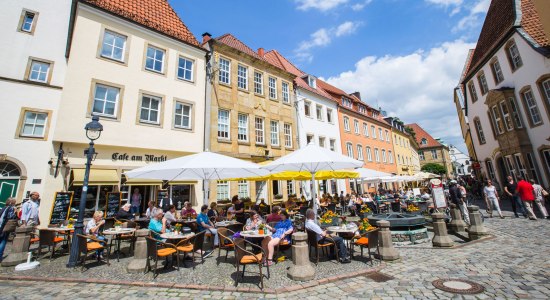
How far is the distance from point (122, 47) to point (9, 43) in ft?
16.1

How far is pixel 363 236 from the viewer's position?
271 inches

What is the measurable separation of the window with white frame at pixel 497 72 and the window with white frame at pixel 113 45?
25.1 metres

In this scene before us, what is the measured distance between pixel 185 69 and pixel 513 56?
71.3 feet

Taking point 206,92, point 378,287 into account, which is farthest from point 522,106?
point 206,92

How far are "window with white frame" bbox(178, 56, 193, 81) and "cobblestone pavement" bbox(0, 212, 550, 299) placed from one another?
1251 cm

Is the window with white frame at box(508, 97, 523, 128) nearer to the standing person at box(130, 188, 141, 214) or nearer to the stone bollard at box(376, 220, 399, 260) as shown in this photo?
the stone bollard at box(376, 220, 399, 260)

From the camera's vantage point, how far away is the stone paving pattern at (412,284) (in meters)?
4.41

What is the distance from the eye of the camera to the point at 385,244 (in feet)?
21.7

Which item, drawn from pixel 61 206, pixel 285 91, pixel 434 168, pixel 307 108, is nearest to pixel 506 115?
pixel 307 108

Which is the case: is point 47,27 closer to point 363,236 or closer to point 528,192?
point 363,236

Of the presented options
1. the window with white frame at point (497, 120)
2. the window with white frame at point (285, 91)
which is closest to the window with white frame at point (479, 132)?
the window with white frame at point (497, 120)

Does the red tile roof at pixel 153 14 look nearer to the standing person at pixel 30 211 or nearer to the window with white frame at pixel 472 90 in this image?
the standing person at pixel 30 211

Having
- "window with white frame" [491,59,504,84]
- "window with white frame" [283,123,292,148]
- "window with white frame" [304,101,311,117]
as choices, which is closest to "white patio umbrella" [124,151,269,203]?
"window with white frame" [283,123,292,148]

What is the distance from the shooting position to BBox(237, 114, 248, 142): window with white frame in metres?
17.3
